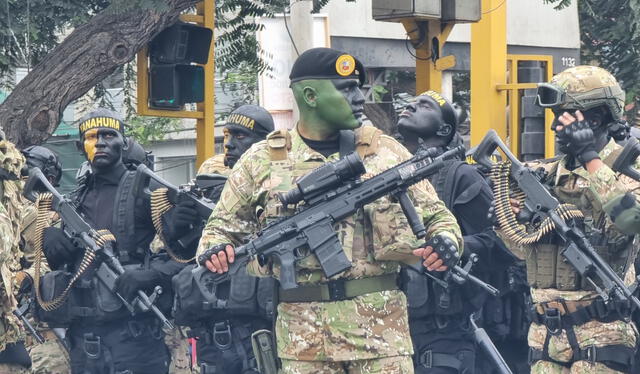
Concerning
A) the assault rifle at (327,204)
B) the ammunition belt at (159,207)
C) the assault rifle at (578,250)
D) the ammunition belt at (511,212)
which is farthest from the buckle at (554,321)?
the ammunition belt at (159,207)

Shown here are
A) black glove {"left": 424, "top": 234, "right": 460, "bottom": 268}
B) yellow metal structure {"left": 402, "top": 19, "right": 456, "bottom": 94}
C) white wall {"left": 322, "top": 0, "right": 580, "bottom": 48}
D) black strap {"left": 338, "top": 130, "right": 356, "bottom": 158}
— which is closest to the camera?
black glove {"left": 424, "top": 234, "right": 460, "bottom": 268}

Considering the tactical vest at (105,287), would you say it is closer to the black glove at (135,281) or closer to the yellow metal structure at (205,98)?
the black glove at (135,281)

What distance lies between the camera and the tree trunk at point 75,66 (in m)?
11.2

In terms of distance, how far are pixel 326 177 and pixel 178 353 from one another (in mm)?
4314

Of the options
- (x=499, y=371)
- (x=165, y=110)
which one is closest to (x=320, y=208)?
(x=499, y=371)

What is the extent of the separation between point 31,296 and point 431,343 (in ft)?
9.39

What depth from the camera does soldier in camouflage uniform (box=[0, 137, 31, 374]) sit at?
722 centimetres

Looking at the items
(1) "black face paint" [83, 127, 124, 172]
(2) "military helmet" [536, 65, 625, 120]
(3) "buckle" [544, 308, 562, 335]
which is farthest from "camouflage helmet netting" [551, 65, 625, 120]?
(1) "black face paint" [83, 127, 124, 172]

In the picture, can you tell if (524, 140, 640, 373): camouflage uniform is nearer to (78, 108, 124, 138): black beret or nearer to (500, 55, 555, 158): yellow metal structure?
(78, 108, 124, 138): black beret

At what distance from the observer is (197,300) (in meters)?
9.13

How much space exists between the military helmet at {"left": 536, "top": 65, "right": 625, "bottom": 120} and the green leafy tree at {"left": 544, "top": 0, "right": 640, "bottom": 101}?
24.5 feet

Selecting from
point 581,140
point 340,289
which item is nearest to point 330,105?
point 340,289

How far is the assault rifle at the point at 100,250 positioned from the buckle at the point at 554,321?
2.68 meters

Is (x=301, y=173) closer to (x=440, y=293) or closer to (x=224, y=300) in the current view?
(x=440, y=293)
